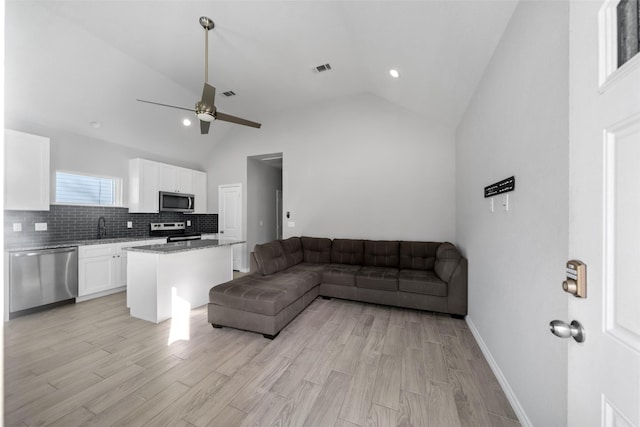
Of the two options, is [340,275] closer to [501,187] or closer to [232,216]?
[501,187]

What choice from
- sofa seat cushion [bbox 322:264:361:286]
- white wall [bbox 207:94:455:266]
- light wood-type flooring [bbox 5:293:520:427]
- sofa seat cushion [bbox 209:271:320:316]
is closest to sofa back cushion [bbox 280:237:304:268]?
white wall [bbox 207:94:455:266]

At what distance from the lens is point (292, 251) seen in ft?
13.5

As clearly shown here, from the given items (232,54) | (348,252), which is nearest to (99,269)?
(232,54)

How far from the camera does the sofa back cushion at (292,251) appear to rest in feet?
12.9

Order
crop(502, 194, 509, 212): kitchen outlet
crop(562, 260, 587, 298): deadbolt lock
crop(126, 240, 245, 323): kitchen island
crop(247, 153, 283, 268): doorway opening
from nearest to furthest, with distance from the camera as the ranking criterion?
crop(562, 260, 587, 298): deadbolt lock, crop(502, 194, 509, 212): kitchen outlet, crop(126, 240, 245, 323): kitchen island, crop(247, 153, 283, 268): doorway opening

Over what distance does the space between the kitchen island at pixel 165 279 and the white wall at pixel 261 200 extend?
2.09 metres

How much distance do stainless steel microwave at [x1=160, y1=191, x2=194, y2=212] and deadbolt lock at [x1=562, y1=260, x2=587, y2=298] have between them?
579 cm

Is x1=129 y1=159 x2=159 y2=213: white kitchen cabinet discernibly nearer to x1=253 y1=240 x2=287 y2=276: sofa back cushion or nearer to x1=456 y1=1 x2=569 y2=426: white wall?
x1=253 y1=240 x2=287 y2=276: sofa back cushion

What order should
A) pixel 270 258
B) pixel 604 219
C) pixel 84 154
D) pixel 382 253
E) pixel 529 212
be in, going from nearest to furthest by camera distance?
1. pixel 604 219
2. pixel 529 212
3. pixel 270 258
4. pixel 382 253
5. pixel 84 154

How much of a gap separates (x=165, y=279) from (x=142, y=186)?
8.66ft

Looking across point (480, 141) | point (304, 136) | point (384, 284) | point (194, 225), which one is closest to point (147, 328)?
point (384, 284)

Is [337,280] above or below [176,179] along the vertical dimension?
below

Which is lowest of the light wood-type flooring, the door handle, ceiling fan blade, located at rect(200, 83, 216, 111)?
the light wood-type flooring

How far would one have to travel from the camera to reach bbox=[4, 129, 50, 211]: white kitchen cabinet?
309 cm
